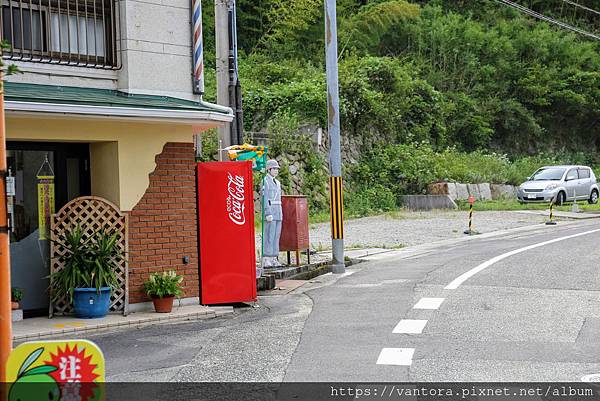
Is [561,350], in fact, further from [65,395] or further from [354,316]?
[65,395]

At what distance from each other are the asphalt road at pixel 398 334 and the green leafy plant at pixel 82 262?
Answer: 0.98m

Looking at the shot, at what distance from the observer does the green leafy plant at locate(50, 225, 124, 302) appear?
415 inches

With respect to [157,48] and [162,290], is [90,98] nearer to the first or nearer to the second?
[157,48]

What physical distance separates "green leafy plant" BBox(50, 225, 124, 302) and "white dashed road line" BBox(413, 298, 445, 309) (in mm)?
3992

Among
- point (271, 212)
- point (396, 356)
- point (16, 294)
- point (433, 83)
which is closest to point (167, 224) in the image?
point (16, 294)

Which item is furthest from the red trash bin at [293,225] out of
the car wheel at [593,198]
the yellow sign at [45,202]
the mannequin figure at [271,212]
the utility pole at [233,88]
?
the car wheel at [593,198]

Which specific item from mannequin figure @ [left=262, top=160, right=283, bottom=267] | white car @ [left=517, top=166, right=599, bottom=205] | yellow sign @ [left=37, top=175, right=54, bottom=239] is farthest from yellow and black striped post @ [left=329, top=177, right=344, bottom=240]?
white car @ [left=517, top=166, right=599, bottom=205]

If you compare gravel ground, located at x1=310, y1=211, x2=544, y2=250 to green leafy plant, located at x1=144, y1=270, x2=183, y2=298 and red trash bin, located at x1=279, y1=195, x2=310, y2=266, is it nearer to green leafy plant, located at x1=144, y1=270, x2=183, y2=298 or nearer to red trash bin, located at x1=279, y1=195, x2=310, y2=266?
red trash bin, located at x1=279, y1=195, x2=310, y2=266

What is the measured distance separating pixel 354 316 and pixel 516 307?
211 centimetres

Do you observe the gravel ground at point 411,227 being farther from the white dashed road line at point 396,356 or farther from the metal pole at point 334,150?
the white dashed road line at point 396,356

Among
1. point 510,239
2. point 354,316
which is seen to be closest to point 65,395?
point 354,316

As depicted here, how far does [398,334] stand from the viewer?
29.4 ft

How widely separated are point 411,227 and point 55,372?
2021 cm

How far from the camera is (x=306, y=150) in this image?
94.2ft
